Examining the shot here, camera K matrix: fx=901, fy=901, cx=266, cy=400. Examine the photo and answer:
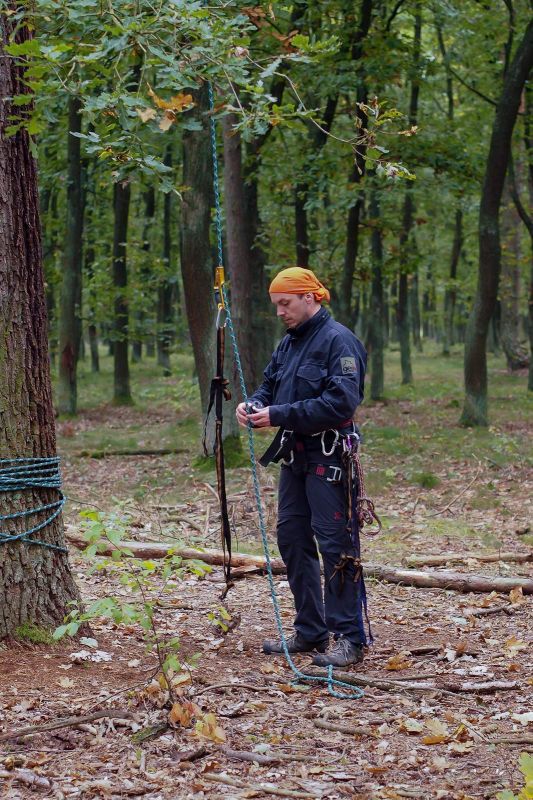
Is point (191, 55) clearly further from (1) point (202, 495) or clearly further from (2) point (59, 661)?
(1) point (202, 495)

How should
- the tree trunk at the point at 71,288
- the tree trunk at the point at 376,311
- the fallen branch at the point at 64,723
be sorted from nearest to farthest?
the fallen branch at the point at 64,723 → the tree trunk at the point at 71,288 → the tree trunk at the point at 376,311

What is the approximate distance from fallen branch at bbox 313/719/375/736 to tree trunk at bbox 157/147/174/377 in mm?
21115

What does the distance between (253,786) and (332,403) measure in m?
2.21

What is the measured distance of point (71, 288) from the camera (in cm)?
1981

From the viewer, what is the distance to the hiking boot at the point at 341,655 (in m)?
5.46

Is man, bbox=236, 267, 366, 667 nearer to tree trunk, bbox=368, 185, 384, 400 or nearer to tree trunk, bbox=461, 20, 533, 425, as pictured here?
tree trunk, bbox=461, 20, 533, 425

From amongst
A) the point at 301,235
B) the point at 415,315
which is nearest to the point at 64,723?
the point at 301,235

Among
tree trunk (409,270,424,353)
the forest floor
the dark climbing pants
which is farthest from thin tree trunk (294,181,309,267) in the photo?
tree trunk (409,270,424,353)

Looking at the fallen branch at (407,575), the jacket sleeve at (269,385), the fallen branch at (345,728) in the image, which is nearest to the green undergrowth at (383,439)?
the fallen branch at (407,575)

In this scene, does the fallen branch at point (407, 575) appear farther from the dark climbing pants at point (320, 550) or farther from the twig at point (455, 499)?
the twig at point (455, 499)

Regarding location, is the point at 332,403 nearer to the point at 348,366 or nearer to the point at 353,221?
the point at 348,366

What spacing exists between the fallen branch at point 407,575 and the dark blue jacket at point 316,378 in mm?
1888

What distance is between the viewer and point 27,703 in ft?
15.1

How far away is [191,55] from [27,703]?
346 cm
